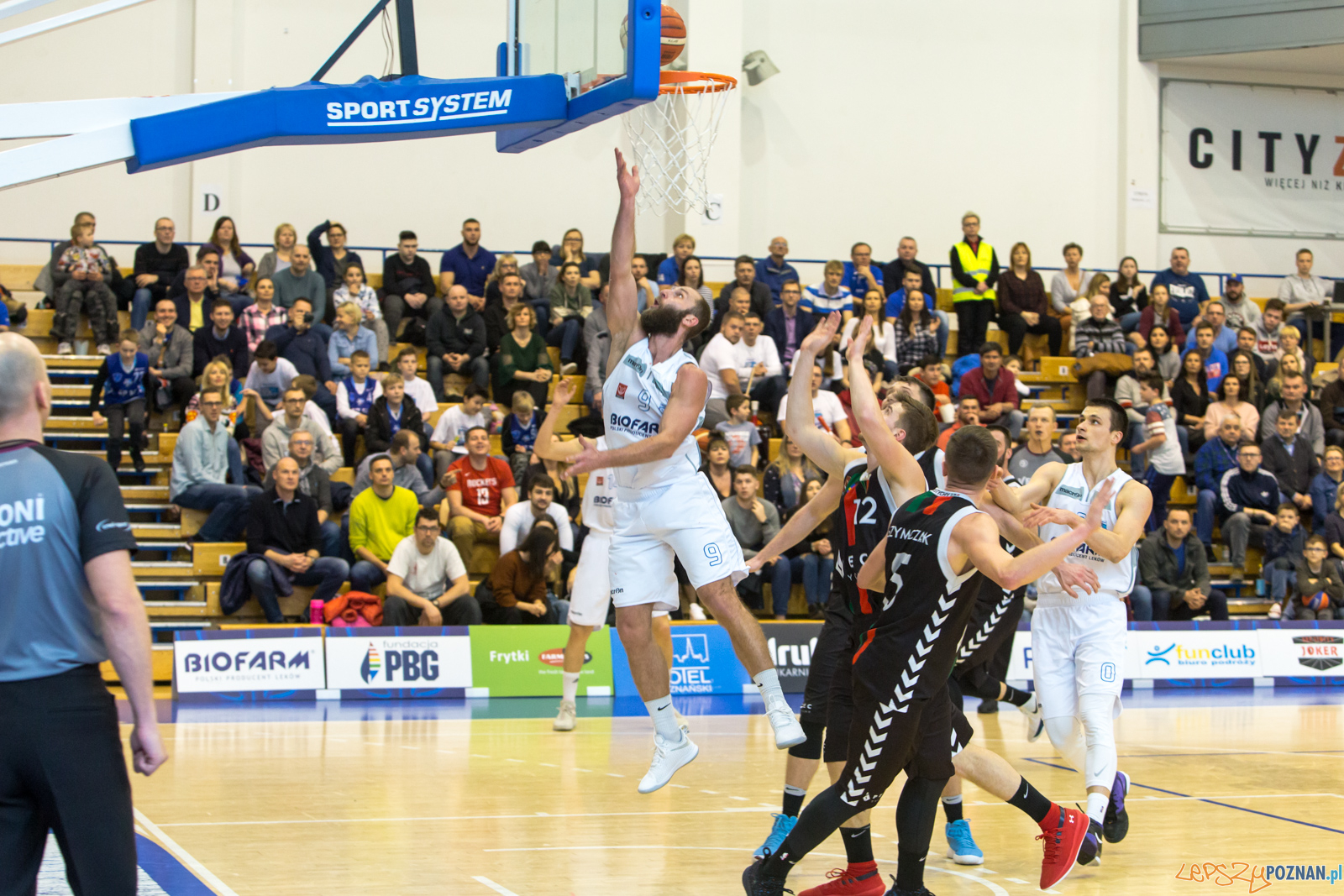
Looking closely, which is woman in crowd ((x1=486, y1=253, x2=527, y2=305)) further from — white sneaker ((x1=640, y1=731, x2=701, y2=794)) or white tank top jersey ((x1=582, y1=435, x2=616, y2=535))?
white sneaker ((x1=640, y1=731, x2=701, y2=794))

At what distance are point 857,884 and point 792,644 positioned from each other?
753 centimetres

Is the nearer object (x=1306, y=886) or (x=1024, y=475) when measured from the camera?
(x=1306, y=886)

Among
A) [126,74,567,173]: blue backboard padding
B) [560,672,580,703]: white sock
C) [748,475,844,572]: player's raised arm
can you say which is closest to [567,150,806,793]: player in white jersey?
[748,475,844,572]: player's raised arm

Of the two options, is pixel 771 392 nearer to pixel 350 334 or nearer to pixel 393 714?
pixel 350 334

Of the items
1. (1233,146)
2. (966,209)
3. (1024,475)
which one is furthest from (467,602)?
(1233,146)

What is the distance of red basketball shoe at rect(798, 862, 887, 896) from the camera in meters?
5.60

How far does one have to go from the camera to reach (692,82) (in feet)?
33.6

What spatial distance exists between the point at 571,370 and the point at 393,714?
6165 millimetres

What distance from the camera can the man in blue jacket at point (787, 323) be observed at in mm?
16641

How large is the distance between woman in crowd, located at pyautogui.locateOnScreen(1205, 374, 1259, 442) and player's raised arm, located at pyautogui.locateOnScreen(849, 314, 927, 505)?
1228 centimetres

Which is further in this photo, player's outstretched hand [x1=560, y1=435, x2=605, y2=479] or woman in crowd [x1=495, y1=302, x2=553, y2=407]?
woman in crowd [x1=495, y1=302, x2=553, y2=407]

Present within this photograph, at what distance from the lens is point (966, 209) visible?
71.4 feet

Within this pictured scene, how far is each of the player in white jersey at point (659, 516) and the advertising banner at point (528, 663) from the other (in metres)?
6.17

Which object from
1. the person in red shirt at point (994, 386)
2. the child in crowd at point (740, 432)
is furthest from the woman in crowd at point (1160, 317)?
the child in crowd at point (740, 432)
